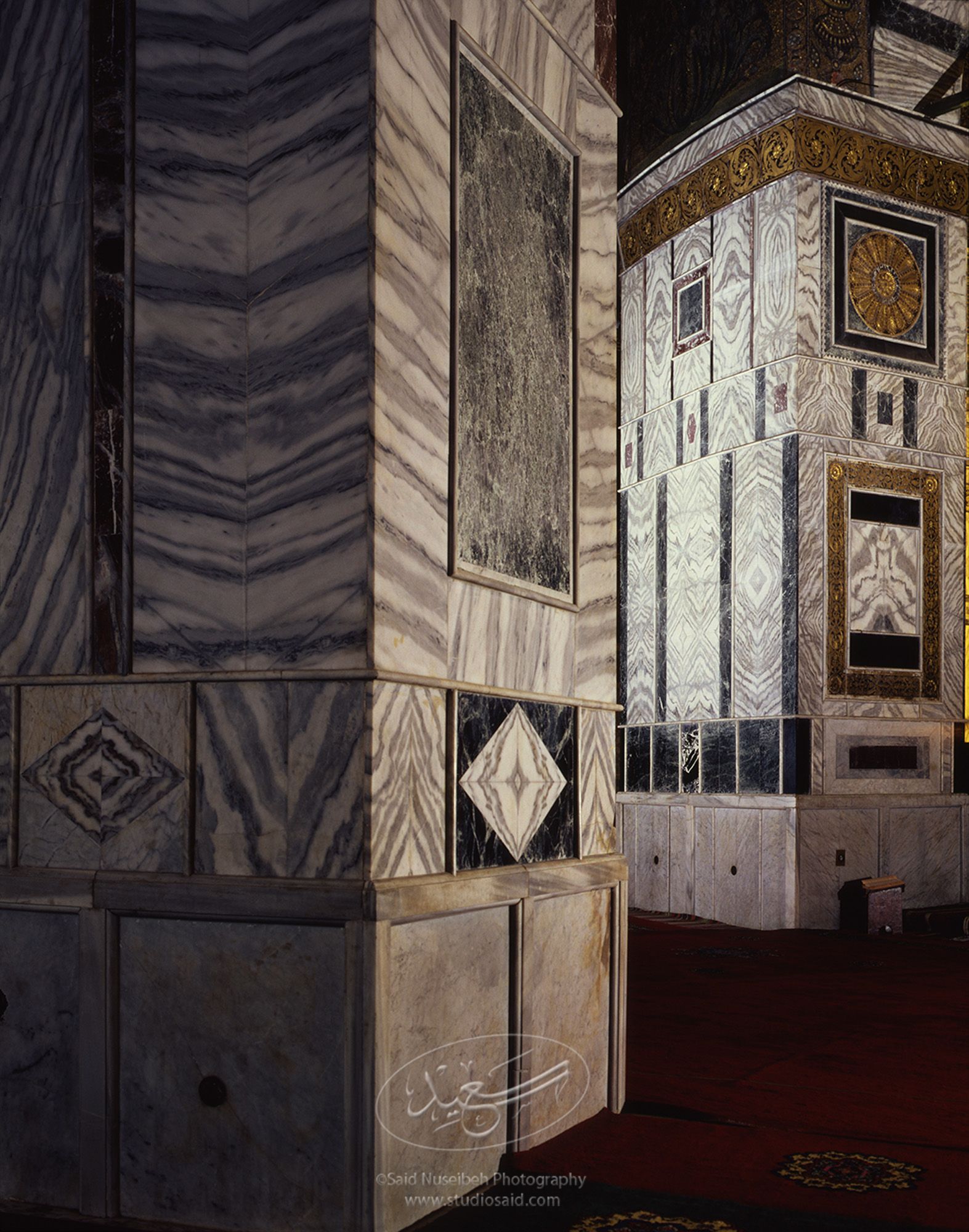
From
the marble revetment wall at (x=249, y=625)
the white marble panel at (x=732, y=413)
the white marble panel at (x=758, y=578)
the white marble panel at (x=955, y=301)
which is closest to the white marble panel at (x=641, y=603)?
the white marble panel at (x=732, y=413)

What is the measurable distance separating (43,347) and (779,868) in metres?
6.64

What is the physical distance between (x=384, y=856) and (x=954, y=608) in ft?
24.2

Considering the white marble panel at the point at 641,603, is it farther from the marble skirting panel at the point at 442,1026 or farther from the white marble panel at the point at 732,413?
the marble skirting panel at the point at 442,1026

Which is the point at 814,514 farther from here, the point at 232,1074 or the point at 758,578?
the point at 232,1074

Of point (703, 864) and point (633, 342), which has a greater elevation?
point (633, 342)

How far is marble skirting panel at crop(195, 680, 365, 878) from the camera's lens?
2611 millimetres

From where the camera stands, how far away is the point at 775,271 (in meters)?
8.77

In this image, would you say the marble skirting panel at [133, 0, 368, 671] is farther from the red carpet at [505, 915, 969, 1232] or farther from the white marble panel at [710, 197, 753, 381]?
the white marble panel at [710, 197, 753, 381]

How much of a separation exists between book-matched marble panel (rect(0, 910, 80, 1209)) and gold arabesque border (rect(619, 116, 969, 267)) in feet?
24.4

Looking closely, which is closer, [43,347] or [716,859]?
[43,347]

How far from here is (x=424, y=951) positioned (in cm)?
273

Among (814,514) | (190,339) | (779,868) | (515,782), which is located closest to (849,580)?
(814,514)

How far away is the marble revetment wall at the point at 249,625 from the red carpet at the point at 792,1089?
1.24 feet

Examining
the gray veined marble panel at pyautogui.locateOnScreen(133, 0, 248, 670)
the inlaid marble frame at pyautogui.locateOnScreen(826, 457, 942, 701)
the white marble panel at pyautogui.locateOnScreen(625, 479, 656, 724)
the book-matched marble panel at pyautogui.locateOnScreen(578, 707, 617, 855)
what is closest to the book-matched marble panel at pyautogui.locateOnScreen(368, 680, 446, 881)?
the gray veined marble panel at pyautogui.locateOnScreen(133, 0, 248, 670)
